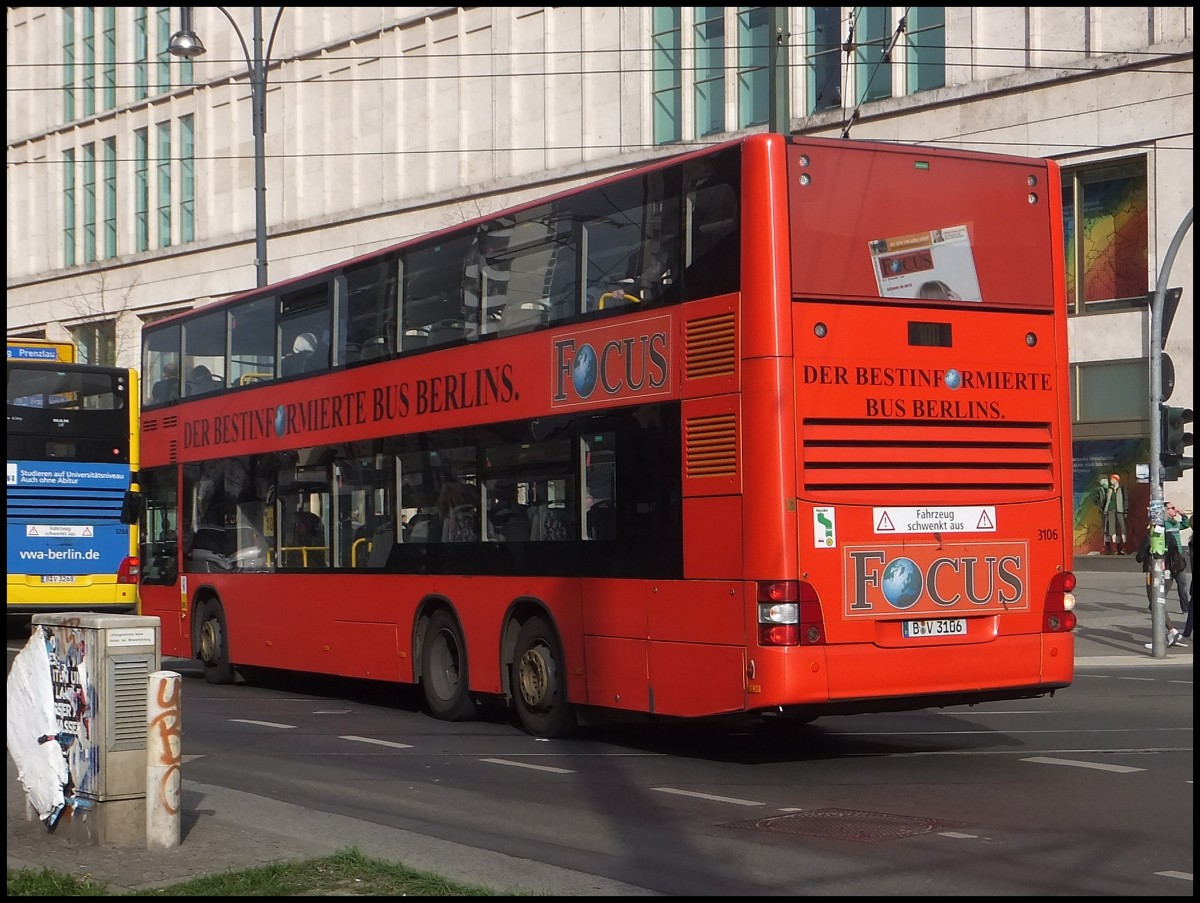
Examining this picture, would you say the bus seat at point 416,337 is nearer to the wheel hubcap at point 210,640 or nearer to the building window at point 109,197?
the wheel hubcap at point 210,640

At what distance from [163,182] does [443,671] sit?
43.1 meters

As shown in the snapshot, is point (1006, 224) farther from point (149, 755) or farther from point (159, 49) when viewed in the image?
point (159, 49)

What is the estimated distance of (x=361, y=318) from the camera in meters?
15.7

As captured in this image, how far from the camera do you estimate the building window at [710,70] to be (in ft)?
127

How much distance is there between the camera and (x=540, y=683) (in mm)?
13023

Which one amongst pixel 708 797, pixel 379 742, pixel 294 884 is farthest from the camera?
pixel 379 742

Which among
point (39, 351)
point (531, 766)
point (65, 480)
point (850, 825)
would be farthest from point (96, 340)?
point (850, 825)

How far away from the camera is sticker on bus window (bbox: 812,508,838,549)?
10633 millimetres

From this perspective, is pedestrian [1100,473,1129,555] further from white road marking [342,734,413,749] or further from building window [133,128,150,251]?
Answer: building window [133,128,150,251]

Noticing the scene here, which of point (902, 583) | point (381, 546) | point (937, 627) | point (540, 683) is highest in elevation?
point (381, 546)

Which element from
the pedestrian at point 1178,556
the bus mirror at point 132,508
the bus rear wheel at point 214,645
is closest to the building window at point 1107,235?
the pedestrian at point 1178,556

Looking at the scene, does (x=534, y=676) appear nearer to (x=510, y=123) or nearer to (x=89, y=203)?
(x=510, y=123)

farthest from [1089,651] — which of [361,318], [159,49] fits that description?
[159,49]

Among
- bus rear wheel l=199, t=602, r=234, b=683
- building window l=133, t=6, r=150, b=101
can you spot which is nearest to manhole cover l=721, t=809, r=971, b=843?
bus rear wheel l=199, t=602, r=234, b=683
